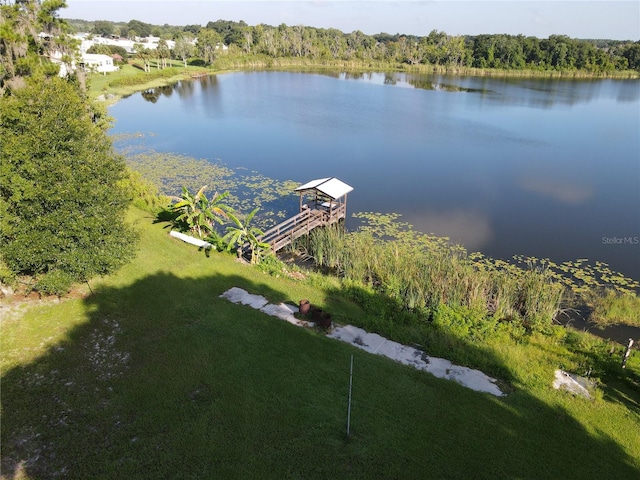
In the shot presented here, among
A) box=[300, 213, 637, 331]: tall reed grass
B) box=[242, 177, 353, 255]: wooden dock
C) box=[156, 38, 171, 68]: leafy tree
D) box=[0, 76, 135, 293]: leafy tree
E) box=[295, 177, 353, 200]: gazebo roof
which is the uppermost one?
box=[156, 38, 171, 68]: leafy tree

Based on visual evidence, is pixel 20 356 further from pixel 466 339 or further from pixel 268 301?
pixel 466 339

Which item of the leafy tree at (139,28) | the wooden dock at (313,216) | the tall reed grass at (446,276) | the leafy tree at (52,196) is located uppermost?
the leafy tree at (139,28)

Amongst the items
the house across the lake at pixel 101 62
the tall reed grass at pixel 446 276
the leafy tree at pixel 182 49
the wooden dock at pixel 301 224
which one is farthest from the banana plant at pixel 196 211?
the leafy tree at pixel 182 49

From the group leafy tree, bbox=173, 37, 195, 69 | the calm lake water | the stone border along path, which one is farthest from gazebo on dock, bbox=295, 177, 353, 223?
leafy tree, bbox=173, 37, 195, 69

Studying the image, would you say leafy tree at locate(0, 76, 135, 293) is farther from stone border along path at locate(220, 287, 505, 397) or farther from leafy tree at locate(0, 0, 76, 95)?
leafy tree at locate(0, 0, 76, 95)

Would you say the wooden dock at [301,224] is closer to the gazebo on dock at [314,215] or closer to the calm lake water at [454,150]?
the gazebo on dock at [314,215]

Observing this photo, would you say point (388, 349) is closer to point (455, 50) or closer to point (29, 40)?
point (29, 40)
